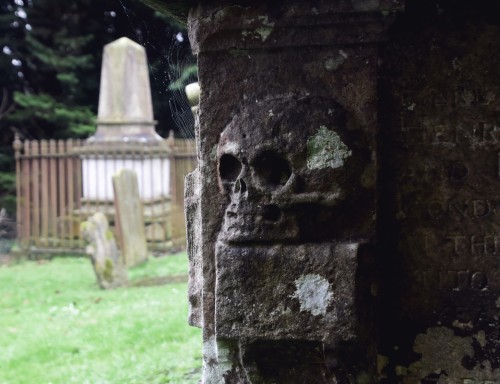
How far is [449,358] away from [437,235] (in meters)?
0.41

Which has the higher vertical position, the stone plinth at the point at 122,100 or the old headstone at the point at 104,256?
the stone plinth at the point at 122,100

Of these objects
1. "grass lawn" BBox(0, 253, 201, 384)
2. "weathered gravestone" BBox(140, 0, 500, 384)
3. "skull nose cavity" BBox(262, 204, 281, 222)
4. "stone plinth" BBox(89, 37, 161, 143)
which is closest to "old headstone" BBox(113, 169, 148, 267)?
"grass lawn" BBox(0, 253, 201, 384)

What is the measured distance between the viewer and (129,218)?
10.2m

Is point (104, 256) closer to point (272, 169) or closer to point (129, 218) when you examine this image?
point (129, 218)

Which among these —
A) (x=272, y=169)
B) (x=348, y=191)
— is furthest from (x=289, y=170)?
(x=348, y=191)

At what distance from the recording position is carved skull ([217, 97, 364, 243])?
1889 mm

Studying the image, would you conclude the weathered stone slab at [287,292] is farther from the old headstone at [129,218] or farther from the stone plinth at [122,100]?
the stone plinth at [122,100]

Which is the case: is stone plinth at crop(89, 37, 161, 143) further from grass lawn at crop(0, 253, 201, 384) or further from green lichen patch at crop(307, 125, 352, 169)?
green lichen patch at crop(307, 125, 352, 169)

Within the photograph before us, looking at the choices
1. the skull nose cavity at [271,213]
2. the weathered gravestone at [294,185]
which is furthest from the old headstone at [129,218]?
the skull nose cavity at [271,213]

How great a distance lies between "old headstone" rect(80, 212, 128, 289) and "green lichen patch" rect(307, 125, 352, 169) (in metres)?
6.69

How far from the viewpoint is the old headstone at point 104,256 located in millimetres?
8172

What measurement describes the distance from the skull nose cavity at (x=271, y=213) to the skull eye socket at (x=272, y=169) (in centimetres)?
7

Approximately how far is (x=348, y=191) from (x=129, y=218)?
8.64m

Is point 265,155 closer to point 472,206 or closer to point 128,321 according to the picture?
point 472,206
